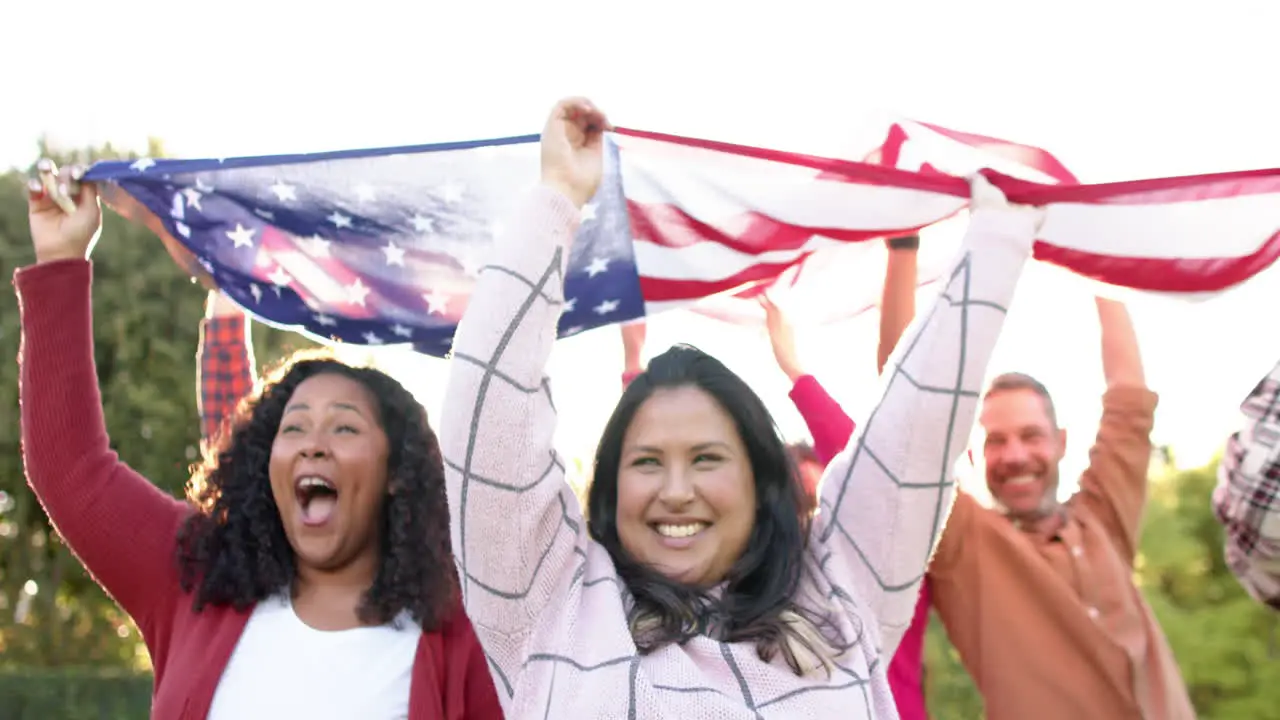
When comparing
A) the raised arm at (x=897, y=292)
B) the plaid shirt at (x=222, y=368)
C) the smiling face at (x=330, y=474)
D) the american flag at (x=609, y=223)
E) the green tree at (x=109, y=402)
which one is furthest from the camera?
the green tree at (x=109, y=402)

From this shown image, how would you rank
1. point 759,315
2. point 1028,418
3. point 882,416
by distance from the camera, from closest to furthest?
point 882,416 < point 1028,418 < point 759,315

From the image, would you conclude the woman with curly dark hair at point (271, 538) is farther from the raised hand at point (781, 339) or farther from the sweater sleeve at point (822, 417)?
the raised hand at point (781, 339)

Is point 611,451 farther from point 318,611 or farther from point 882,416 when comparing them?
point 318,611

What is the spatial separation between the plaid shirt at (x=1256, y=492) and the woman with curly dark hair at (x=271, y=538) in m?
1.57

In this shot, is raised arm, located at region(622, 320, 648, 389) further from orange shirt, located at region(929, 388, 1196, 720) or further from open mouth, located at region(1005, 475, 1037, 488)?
open mouth, located at region(1005, 475, 1037, 488)

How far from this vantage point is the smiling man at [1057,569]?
12.1 ft

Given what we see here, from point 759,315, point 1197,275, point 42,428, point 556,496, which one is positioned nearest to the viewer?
point 556,496

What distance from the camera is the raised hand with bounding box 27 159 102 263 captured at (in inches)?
129

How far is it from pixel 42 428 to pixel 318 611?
0.73 meters

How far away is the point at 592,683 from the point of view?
2.33 meters

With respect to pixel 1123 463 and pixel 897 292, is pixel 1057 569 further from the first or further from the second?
pixel 897 292

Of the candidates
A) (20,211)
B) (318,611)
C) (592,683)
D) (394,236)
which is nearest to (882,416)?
(592,683)

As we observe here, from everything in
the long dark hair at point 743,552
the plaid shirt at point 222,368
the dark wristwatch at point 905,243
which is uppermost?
the dark wristwatch at point 905,243

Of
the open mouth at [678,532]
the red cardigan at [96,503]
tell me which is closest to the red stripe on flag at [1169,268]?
the open mouth at [678,532]
